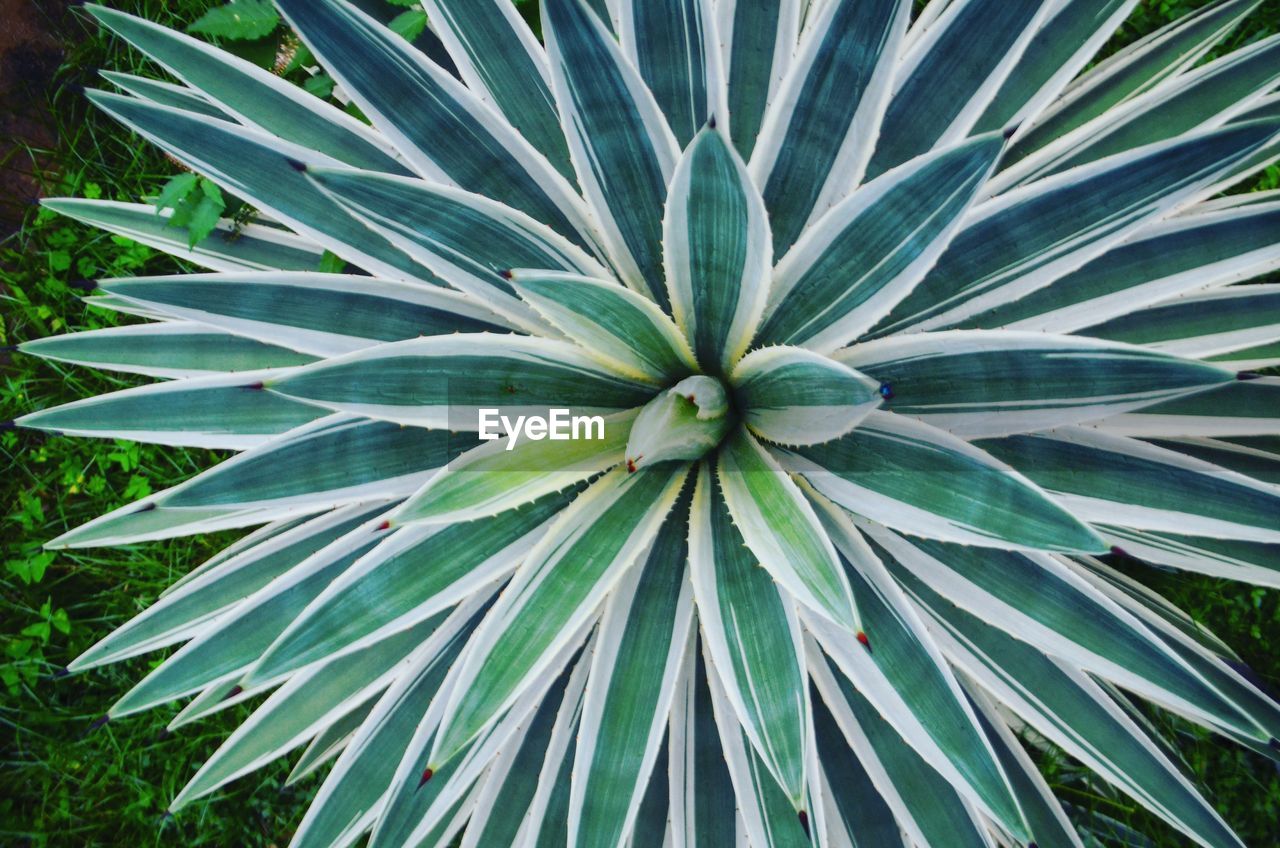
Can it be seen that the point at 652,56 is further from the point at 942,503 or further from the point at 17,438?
the point at 17,438

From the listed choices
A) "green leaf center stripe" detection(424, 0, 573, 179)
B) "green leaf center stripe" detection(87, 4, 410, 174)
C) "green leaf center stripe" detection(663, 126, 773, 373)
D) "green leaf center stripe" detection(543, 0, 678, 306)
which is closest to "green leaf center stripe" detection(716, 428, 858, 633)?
"green leaf center stripe" detection(663, 126, 773, 373)

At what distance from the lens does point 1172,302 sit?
1354mm

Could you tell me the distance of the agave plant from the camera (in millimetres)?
996

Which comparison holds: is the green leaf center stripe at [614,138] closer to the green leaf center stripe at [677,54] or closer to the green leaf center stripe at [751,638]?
the green leaf center stripe at [677,54]

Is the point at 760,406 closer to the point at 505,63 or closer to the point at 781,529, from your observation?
the point at 781,529

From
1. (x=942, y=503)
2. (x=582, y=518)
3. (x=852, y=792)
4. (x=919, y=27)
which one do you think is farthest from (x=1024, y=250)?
(x=852, y=792)

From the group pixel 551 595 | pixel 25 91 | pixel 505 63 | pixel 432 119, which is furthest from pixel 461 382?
pixel 25 91

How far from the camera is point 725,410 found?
1091 mm

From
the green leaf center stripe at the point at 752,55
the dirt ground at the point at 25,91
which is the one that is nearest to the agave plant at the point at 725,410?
the green leaf center stripe at the point at 752,55

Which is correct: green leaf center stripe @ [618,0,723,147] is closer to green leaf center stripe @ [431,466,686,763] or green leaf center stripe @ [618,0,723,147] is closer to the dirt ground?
green leaf center stripe @ [431,466,686,763]

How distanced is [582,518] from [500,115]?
0.59 metres

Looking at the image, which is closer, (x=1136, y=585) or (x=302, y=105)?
(x=302, y=105)

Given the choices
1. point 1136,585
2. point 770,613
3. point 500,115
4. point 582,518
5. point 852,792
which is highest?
point 500,115

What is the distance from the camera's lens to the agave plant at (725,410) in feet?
3.27
